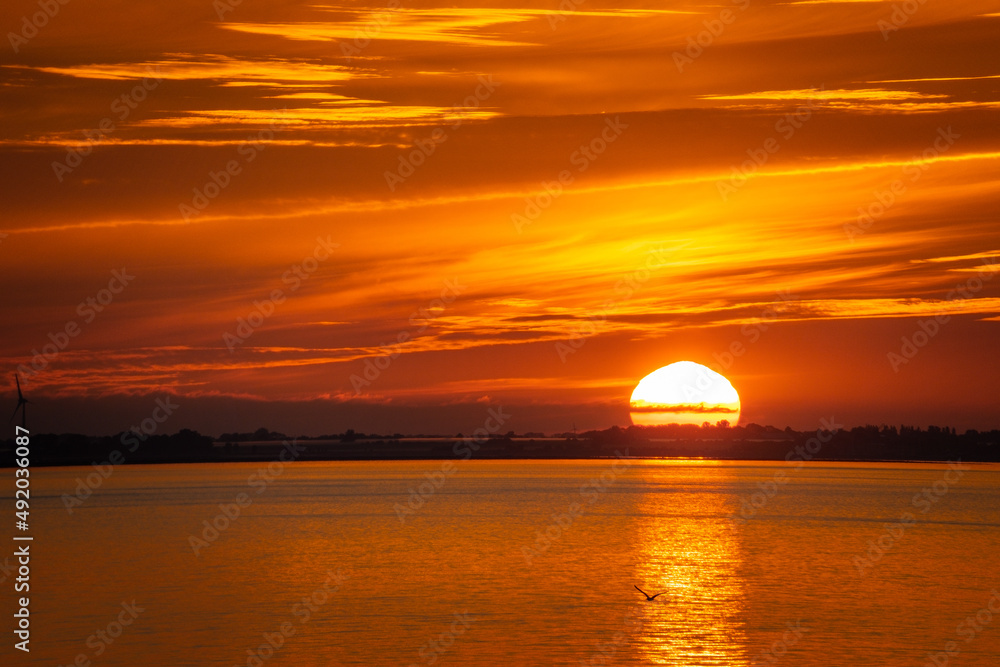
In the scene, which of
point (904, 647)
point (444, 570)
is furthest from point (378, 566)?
point (904, 647)

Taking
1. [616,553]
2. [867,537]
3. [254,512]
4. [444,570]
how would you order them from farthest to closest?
1. [254,512]
2. [867,537]
3. [616,553]
4. [444,570]

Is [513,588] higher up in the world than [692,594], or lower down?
lower down

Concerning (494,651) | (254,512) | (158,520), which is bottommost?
(494,651)

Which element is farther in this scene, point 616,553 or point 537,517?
point 537,517

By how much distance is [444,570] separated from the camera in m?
55.3

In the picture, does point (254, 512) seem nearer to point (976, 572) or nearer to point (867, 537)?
point (867, 537)

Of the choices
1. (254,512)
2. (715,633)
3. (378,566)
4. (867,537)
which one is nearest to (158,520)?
(254,512)

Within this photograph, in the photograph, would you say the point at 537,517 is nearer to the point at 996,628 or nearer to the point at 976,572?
the point at 976,572

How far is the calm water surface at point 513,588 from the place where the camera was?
3578 cm

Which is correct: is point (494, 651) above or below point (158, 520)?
below

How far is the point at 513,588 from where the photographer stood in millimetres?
48812

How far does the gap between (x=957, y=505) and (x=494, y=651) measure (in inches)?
3803

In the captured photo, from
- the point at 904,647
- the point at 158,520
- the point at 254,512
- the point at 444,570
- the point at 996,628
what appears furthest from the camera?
the point at 254,512

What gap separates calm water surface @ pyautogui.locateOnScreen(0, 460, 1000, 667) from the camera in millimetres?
35781
